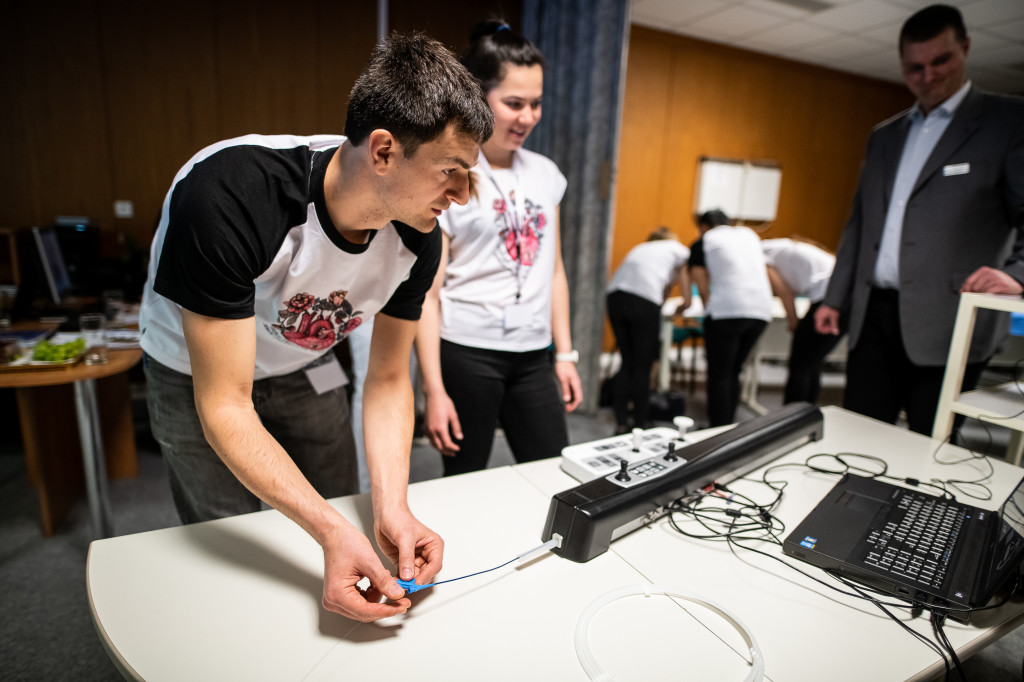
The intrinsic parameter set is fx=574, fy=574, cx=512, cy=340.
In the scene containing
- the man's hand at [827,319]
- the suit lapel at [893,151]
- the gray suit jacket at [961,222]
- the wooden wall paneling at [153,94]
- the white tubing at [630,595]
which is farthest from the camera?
the wooden wall paneling at [153,94]

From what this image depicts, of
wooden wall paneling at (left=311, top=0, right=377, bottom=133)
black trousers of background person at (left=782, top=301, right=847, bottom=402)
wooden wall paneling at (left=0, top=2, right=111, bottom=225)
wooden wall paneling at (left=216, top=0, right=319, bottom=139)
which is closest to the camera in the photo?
black trousers of background person at (left=782, top=301, right=847, bottom=402)

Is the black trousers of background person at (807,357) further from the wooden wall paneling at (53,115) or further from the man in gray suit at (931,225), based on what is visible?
the wooden wall paneling at (53,115)

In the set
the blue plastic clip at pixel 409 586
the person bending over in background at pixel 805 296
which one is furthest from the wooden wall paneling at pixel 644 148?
the blue plastic clip at pixel 409 586

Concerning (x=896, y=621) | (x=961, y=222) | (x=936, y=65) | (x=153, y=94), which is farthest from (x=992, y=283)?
(x=153, y=94)

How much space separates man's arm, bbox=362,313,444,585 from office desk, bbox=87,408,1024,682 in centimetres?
6

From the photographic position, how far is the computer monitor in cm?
253

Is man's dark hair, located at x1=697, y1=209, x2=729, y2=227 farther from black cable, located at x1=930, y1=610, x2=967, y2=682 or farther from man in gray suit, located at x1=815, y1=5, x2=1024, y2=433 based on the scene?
black cable, located at x1=930, y1=610, x2=967, y2=682

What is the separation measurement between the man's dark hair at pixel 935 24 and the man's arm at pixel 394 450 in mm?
1607

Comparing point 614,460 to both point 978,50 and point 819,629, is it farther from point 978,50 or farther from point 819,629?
point 978,50

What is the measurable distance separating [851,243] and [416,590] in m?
1.83

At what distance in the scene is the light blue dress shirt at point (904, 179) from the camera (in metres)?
1.68

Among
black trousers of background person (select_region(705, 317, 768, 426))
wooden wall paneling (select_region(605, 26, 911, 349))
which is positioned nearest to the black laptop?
black trousers of background person (select_region(705, 317, 768, 426))

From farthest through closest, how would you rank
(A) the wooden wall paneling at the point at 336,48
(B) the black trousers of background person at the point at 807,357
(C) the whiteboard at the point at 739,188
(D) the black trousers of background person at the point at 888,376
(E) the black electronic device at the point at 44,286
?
(C) the whiteboard at the point at 739,188 < (A) the wooden wall paneling at the point at 336,48 < (B) the black trousers of background person at the point at 807,357 < (E) the black electronic device at the point at 44,286 < (D) the black trousers of background person at the point at 888,376

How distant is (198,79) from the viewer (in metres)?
3.71
